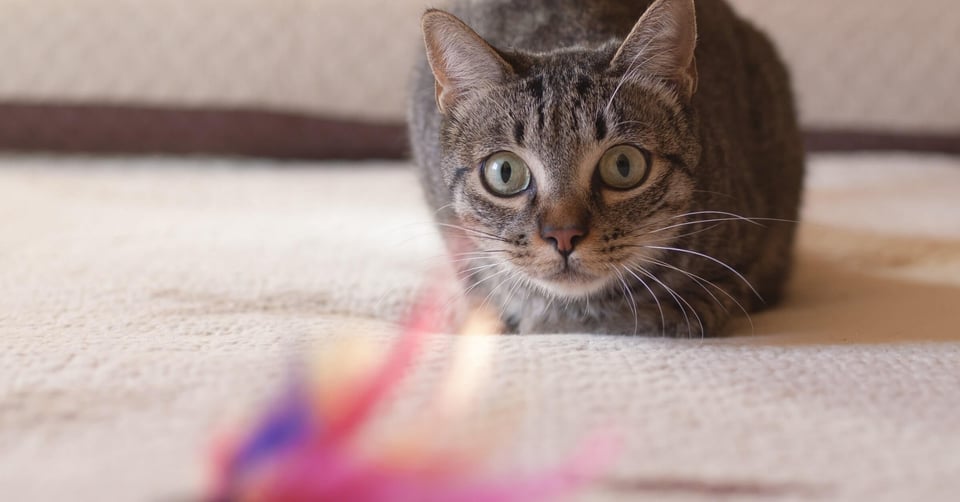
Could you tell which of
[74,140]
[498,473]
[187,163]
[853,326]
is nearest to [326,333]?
[498,473]

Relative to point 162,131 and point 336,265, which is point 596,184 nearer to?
point 336,265

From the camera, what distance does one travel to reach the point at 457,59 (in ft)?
3.48

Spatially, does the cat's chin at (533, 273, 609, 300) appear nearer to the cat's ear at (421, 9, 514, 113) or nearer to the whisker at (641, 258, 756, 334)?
the whisker at (641, 258, 756, 334)

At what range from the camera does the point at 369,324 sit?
1.02 meters

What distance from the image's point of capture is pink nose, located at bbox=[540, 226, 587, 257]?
36.8 inches

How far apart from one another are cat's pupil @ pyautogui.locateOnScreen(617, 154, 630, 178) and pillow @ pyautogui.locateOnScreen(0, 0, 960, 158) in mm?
1311

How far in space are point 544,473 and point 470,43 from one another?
58cm

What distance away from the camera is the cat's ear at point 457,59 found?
3.34ft

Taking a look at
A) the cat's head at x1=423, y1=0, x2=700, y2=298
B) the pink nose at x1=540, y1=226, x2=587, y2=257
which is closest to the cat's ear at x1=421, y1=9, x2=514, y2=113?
the cat's head at x1=423, y1=0, x2=700, y2=298

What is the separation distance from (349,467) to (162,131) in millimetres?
1779

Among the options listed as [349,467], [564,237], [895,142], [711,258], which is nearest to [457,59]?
[564,237]

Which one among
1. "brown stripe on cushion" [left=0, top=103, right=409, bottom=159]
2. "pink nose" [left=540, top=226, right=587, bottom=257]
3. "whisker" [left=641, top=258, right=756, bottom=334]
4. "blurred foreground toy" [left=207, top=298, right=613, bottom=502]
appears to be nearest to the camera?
"blurred foreground toy" [left=207, top=298, right=613, bottom=502]

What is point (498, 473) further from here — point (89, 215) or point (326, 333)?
point (89, 215)

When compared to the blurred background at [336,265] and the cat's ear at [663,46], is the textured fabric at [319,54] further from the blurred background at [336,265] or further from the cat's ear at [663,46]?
the cat's ear at [663,46]
